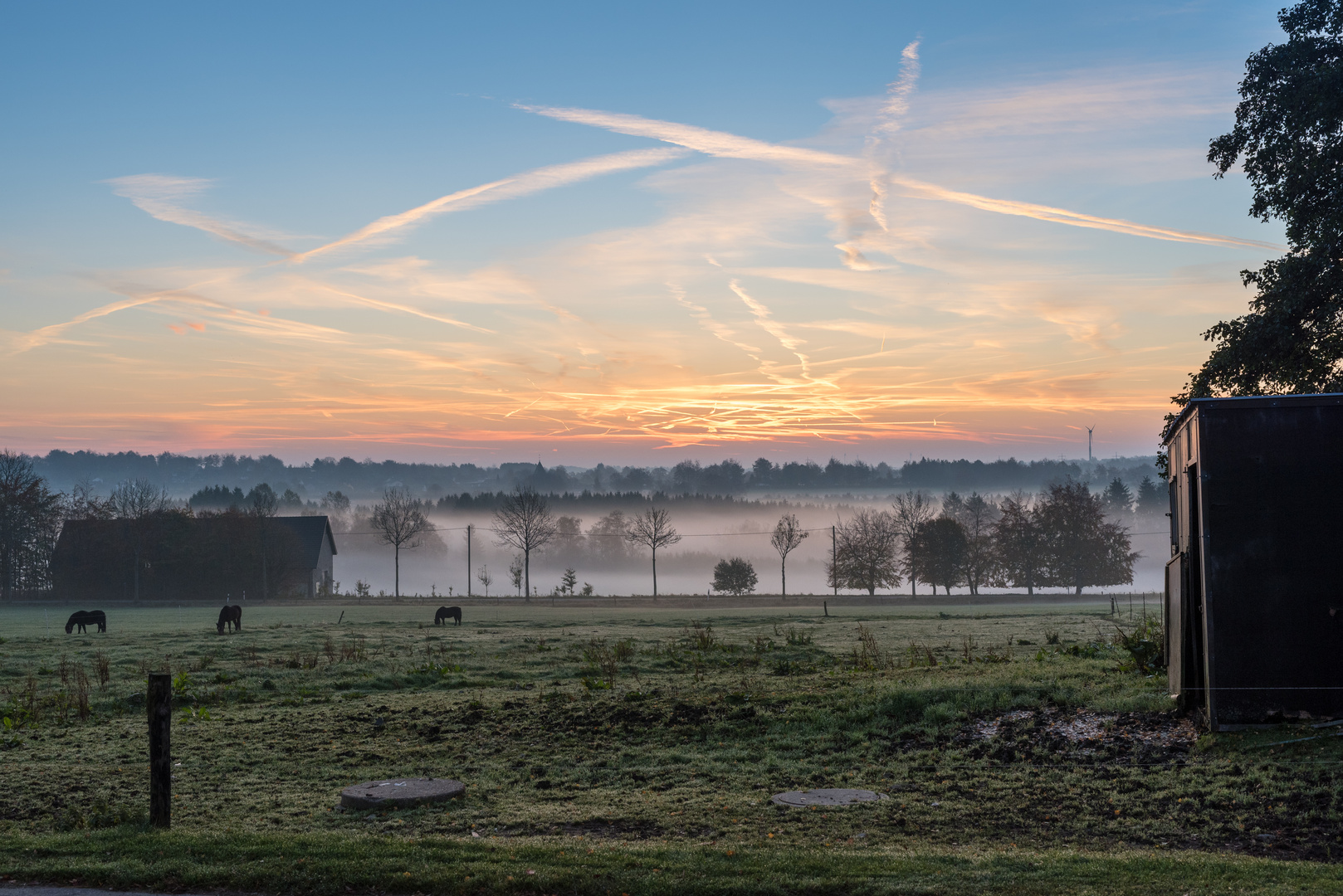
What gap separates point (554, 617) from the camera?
5250 cm

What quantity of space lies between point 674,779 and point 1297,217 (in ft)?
65.7

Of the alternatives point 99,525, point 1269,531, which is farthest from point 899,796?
point 99,525

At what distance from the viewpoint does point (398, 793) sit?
11430 mm

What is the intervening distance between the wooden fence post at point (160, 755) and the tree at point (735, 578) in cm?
7960

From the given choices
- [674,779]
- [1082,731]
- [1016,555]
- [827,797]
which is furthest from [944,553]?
[827,797]

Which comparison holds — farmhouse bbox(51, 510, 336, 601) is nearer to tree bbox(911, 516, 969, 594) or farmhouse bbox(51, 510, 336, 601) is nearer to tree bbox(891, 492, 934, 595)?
tree bbox(891, 492, 934, 595)

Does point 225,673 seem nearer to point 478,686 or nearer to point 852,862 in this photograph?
point 478,686

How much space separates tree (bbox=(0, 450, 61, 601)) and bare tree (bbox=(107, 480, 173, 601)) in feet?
19.4

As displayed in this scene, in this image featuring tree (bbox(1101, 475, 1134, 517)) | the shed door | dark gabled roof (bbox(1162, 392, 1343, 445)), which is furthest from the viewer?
tree (bbox(1101, 475, 1134, 517))

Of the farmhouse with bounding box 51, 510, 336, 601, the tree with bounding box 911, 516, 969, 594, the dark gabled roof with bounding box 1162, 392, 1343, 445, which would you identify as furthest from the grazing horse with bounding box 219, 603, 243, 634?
the tree with bounding box 911, 516, 969, 594

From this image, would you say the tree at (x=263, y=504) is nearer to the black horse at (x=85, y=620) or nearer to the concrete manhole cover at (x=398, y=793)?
the black horse at (x=85, y=620)

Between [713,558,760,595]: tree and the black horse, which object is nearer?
the black horse

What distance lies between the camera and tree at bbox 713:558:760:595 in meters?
88.9

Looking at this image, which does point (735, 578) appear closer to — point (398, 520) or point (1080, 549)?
point (1080, 549)
